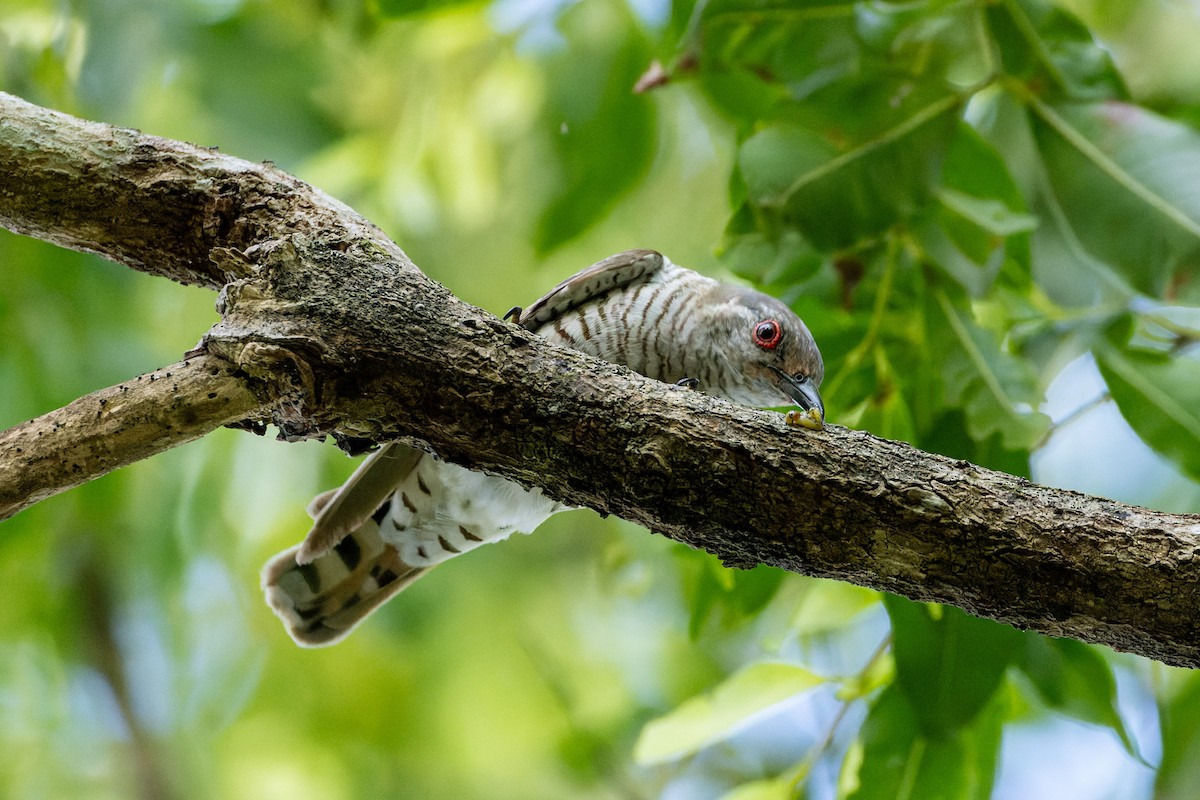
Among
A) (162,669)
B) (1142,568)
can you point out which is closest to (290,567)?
(162,669)

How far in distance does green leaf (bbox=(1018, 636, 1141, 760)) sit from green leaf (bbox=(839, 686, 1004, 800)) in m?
0.20

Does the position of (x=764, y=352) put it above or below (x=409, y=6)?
below

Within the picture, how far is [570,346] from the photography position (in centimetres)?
297

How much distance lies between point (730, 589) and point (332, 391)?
1.30 meters

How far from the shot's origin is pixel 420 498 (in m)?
2.74

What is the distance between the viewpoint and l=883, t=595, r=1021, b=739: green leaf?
94.7 inches

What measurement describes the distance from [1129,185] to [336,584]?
2274mm

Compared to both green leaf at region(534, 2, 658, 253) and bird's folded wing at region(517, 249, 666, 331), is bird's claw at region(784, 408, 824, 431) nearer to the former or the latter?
bird's folded wing at region(517, 249, 666, 331)

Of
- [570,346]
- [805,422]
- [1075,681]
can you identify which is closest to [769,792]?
[1075,681]

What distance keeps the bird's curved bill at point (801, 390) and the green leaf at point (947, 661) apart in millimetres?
507

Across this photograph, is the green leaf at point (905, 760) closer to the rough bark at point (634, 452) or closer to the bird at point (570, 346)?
the bird at point (570, 346)

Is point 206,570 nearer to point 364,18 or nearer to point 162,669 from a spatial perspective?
point 162,669

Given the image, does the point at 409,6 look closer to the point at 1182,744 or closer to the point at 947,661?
the point at 947,661

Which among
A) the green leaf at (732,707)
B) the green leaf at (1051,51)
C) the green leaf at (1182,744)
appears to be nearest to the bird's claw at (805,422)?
the green leaf at (732,707)
